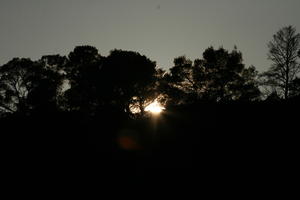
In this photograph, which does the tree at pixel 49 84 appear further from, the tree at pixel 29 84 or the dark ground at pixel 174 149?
the dark ground at pixel 174 149

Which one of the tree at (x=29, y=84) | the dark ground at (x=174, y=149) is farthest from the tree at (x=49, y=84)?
the dark ground at (x=174, y=149)

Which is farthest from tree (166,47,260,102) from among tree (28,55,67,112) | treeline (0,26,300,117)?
tree (28,55,67,112)

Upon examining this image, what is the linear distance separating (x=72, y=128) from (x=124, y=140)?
17.1 feet

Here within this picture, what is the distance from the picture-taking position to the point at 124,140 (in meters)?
19.4

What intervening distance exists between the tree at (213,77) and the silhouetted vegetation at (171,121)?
12 centimetres

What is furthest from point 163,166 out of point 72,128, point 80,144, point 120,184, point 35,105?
point 35,105

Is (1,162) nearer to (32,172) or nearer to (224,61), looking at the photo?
(32,172)

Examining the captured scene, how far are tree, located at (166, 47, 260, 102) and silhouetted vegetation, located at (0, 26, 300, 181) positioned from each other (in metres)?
0.12

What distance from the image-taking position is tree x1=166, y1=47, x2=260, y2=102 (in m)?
42.4

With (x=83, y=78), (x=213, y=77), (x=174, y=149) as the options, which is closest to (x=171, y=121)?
(x=174, y=149)

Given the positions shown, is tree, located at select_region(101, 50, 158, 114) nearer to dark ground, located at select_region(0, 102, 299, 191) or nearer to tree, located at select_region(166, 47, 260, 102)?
tree, located at select_region(166, 47, 260, 102)

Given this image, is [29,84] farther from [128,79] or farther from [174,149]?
[174,149]

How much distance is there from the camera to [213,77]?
143 ft

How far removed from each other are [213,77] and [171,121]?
25.0m
